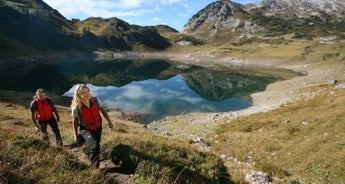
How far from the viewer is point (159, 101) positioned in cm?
7506

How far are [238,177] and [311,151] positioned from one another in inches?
396

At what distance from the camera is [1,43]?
597 ft

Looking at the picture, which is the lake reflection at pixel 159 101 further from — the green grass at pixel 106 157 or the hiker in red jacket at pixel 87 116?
the hiker in red jacket at pixel 87 116

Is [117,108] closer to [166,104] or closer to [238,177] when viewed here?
[166,104]

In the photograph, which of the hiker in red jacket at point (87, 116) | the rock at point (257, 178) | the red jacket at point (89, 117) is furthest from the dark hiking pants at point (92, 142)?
the rock at point (257, 178)

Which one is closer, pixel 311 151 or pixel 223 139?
pixel 311 151

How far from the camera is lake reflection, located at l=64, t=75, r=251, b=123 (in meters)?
64.9

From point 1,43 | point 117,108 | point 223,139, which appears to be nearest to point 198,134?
point 223,139

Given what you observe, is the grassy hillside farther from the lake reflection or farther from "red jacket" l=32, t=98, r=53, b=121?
the lake reflection

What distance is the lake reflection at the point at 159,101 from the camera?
64.9m

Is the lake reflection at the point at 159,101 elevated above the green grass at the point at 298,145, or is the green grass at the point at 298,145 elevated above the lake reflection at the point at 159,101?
the green grass at the point at 298,145

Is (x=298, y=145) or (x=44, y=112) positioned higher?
(x=44, y=112)

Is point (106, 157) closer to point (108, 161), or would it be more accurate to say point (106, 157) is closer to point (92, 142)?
point (108, 161)

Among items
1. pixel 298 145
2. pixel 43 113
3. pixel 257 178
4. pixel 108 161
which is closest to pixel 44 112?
pixel 43 113
